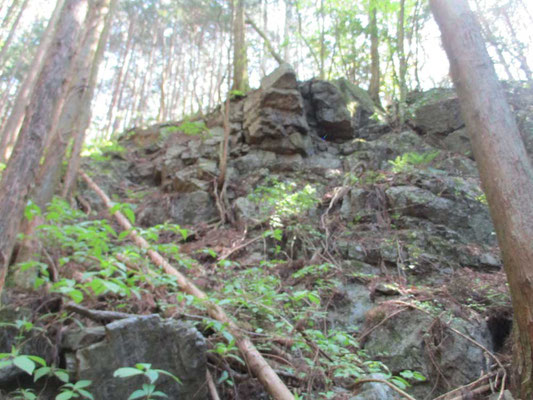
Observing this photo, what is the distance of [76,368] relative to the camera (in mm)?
3137

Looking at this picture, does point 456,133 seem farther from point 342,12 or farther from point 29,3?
point 29,3

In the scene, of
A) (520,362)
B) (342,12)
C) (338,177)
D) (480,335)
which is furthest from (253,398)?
(342,12)

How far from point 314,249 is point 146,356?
452 centimetres

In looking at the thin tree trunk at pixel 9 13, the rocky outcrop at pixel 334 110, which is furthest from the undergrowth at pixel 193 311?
the thin tree trunk at pixel 9 13

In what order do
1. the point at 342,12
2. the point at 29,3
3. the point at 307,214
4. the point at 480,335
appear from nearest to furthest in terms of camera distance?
the point at 480,335
the point at 307,214
the point at 342,12
the point at 29,3

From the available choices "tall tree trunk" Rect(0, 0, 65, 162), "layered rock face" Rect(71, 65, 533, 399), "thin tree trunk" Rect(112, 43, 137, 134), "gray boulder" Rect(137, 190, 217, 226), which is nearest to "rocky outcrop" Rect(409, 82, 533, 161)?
"layered rock face" Rect(71, 65, 533, 399)

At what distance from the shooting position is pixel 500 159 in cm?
347

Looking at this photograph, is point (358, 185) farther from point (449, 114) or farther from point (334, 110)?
point (449, 114)

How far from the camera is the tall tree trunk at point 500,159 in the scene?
3.13m

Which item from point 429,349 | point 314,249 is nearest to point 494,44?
point 314,249

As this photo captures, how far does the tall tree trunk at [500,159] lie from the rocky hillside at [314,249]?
0.83 m

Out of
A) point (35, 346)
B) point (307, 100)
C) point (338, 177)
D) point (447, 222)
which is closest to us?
point (35, 346)

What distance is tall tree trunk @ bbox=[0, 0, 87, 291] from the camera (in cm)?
318

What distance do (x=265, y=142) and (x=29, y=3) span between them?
50.1ft
